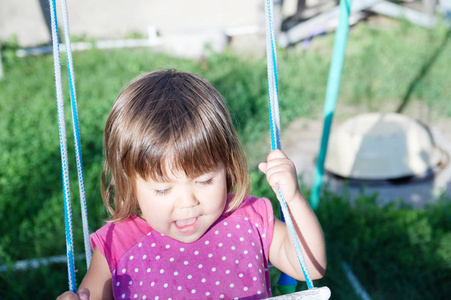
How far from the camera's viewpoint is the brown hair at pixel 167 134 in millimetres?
Result: 1222

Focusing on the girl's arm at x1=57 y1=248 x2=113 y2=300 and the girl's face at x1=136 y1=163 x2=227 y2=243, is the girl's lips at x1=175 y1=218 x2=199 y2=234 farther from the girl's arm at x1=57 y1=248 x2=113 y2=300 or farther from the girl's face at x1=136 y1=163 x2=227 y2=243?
the girl's arm at x1=57 y1=248 x2=113 y2=300

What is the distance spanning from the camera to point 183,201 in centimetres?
121

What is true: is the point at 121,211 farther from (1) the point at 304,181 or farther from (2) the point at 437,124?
(2) the point at 437,124

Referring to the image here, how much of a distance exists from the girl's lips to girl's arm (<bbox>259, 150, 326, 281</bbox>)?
0.64 feet

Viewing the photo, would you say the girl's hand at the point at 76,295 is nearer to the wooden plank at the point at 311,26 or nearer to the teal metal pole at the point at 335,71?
the teal metal pole at the point at 335,71

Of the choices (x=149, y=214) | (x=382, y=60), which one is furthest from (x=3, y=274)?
(x=382, y=60)

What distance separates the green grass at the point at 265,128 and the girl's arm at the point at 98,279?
0.49m

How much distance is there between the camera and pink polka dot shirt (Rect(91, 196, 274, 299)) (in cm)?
132

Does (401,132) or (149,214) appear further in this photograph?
(401,132)

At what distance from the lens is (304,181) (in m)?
3.09

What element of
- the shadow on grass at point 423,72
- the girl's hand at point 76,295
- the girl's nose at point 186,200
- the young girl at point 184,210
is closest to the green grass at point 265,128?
the shadow on grass at point 423,72

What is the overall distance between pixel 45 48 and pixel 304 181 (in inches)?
123

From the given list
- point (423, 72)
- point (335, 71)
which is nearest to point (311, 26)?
point (423, 72)

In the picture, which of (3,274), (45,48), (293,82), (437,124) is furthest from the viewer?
(45,48)
